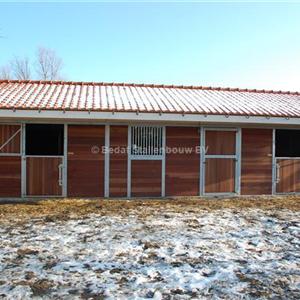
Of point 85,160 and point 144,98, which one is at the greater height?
point 144,98

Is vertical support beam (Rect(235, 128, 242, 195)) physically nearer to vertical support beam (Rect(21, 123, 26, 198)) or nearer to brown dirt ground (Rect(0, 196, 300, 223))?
brown dirt ground (Rect(0, 196, 300, 223))

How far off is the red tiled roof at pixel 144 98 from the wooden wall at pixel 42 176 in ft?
4.13

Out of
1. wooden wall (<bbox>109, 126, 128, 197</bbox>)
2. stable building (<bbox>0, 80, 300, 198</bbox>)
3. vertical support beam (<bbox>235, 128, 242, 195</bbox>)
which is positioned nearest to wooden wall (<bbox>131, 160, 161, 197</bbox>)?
stable building (<bbox>0, 80, 300, 198</bbox>)

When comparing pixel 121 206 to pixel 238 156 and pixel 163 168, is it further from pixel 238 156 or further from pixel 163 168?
pixel 238 156

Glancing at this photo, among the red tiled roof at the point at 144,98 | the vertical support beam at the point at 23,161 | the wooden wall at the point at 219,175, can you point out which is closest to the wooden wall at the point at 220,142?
the wooden wall at the point at 219,175

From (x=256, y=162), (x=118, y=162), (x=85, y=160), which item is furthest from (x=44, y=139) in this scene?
(x=256, y=162)

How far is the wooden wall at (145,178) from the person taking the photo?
923cm

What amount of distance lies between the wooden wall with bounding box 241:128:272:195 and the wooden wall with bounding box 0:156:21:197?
208 inches

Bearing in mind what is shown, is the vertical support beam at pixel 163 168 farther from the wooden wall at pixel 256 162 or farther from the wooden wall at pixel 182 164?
the wooden wall at pixel 256 162

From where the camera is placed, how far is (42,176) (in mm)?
8930

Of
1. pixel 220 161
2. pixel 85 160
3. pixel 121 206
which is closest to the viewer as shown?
pixel 121 206

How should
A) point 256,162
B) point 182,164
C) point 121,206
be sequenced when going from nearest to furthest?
point 121,206
point 182,164
point 256,162

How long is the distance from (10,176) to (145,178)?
120 inches

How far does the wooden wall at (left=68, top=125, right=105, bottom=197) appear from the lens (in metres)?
9.00
